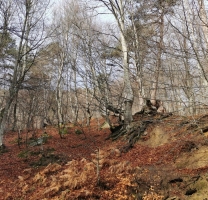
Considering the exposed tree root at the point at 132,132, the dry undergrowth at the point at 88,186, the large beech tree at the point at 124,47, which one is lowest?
the dry undergrowth at the point at 88,186

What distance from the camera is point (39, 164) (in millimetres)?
9047

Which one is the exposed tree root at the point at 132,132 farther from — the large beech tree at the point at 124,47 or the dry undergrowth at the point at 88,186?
the dry undergrowth at the point at 88,186

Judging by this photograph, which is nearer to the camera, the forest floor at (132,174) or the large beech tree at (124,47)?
the forest floor at (132,174)

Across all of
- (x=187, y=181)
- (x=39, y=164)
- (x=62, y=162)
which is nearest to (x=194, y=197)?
(x=187, y=181)

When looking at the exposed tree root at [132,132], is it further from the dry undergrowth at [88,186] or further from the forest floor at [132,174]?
the dry undergrowth at [88,186]

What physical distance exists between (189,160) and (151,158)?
143cm

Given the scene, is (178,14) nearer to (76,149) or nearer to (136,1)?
(76,149)

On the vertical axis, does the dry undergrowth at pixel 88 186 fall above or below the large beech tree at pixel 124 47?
below

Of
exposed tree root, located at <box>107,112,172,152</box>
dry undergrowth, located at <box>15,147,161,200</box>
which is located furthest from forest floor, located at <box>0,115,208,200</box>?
exposed tree root, located at <box>107,112,172,152</box>

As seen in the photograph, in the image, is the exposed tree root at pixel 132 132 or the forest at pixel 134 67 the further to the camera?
the exposed tree root at pixel 132 132

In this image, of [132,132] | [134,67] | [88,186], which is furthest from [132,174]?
[134,67]

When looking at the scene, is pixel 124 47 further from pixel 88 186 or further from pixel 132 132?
pixel 88 186

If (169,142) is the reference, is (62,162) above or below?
below

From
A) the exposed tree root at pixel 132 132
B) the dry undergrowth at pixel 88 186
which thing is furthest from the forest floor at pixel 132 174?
the exposed tree root at pixel 132 132
